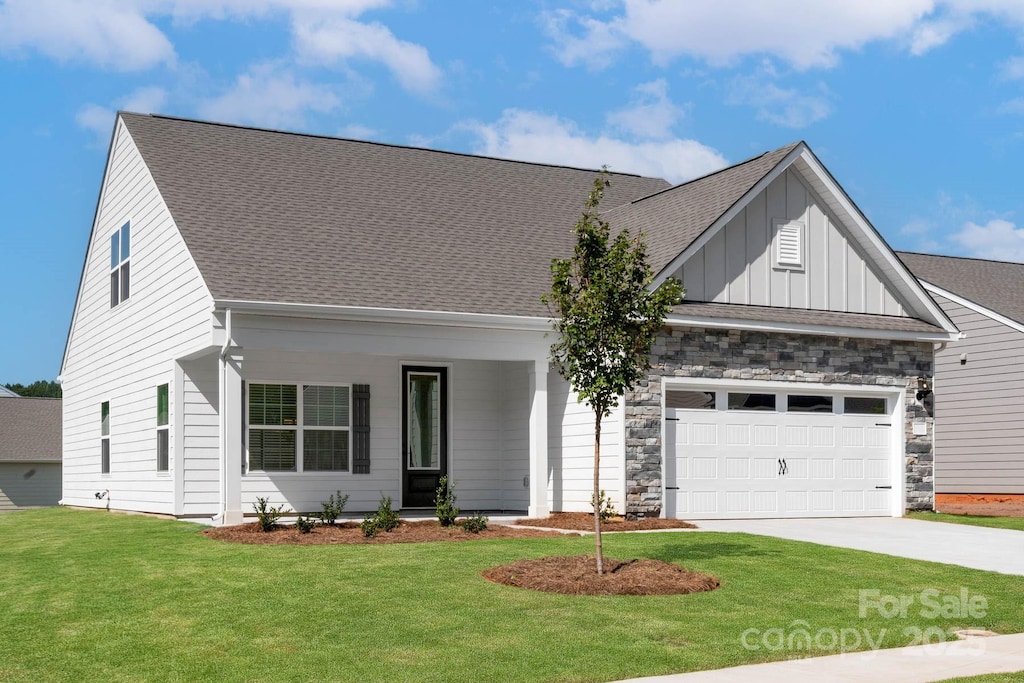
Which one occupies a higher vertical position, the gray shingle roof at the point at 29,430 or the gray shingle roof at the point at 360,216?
the gray shingle roof at the point at 360,216

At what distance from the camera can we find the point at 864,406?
1947 cm

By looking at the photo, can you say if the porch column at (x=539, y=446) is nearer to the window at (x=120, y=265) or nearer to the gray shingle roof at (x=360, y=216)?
the gray shingle roof at (x=360, y=216)

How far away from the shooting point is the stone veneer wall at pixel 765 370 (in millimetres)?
17266

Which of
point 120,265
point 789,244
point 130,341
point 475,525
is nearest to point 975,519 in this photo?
point 789,244

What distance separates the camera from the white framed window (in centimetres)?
1881

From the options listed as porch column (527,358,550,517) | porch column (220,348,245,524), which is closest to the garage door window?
Answer: porch column (527,358,550,517)

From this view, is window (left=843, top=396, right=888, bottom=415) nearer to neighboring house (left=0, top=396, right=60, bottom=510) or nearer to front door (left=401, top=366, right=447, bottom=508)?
front door (left=401, top=366, right=447, bottom=508)

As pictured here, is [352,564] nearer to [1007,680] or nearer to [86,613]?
[86,613]

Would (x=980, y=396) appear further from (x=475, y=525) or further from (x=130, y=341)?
(x=130, y=341)

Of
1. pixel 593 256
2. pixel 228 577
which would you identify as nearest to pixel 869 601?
pixel 593 256

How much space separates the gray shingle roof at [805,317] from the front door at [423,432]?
4626mm

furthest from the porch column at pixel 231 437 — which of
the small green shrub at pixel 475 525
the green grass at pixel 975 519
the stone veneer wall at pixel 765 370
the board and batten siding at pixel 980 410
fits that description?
the board and batten siding at pixel 980 410

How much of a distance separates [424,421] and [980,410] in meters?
14.1

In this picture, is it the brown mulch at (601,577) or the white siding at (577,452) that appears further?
the white siding at (577,452)
